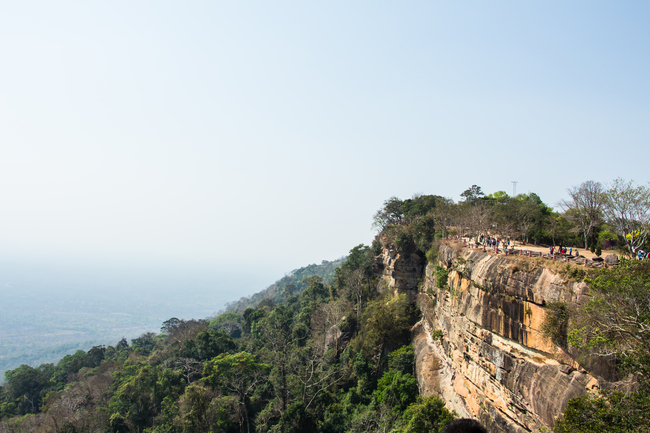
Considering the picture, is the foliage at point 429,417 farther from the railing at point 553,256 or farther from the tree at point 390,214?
the tree at point 390,214

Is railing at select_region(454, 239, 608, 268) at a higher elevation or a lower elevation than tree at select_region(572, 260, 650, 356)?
higher

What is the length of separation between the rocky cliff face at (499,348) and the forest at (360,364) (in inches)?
58.9

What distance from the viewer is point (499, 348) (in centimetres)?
1852

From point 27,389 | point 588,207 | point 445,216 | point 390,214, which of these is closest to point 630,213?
point 588,207

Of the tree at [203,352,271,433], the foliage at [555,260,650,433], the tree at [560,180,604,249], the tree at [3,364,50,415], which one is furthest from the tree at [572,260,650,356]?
the tree at [3,364,50,415]

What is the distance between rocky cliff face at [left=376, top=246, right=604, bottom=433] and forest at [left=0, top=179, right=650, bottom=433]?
1496mm

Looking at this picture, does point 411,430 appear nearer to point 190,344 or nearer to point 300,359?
point 300,359

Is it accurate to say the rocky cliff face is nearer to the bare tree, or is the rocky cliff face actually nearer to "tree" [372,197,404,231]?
the bare tree

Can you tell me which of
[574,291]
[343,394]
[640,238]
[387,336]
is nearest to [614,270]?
[574,291]

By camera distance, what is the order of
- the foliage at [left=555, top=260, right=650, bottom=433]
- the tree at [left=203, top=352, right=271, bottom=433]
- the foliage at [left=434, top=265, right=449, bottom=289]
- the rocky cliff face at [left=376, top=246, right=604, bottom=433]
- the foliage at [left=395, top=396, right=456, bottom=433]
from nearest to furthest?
1. the foliage at [left=555, top=260, right=650, bottom=433]
2. the rocky cliff face at [left=376, top=246, right=604, bottom=433]
3. the foliage at [left=395, top=396, right=456, bottom=433]
4. the foliage at [left=434, top=265, right=449, bottom=289]
5. the tree at [left=203, top=352, right=271, bottom=433]

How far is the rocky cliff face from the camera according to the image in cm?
1477

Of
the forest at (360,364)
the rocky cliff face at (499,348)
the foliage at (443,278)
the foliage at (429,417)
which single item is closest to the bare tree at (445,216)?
the forest at (360,364)

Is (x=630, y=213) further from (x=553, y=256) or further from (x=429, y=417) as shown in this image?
(x=429, y=417)

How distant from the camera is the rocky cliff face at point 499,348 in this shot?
14.8m
